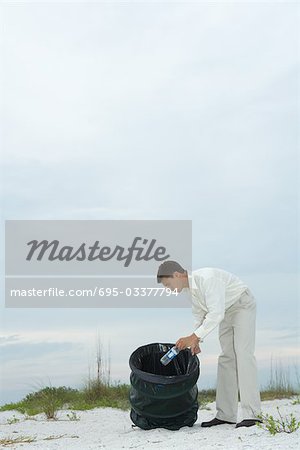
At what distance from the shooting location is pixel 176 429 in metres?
5.37

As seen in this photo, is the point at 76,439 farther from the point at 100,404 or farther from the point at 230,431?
the point at 100,404

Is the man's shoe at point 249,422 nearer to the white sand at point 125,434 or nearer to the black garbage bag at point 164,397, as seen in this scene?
the white sand at point 125,434

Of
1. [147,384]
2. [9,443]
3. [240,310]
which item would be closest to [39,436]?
[9,443]

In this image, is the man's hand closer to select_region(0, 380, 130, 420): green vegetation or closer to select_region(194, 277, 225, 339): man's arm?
select_region(194, 277, 225, 339): man's arm

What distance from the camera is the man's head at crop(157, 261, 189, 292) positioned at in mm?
5195

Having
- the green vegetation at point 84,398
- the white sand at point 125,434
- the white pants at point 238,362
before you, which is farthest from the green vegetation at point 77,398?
the white pants at point 238,362

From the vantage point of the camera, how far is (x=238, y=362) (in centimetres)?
527

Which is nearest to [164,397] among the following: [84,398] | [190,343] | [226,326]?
[190,343]

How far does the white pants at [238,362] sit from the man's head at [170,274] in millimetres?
499

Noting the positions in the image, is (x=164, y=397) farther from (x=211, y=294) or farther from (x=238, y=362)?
(x=211, y=294)

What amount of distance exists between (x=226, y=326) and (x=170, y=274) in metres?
0.66

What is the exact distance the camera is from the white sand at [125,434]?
14.6 ft

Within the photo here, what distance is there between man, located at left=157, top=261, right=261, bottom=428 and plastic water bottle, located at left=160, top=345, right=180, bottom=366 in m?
0.18

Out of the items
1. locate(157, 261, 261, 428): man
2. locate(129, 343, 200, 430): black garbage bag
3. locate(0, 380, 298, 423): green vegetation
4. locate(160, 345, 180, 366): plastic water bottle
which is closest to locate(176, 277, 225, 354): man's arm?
locate(157, 261, 261, 428): man
